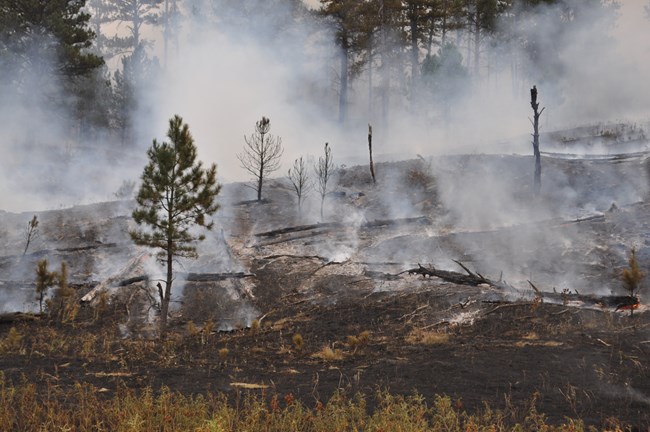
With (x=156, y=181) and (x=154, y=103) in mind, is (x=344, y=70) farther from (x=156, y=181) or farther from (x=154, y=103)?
(x=156, y=181)

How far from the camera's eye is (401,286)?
1750cm

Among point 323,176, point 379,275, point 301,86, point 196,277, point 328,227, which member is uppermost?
point 301,86

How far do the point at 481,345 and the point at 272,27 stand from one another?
43.2 meters

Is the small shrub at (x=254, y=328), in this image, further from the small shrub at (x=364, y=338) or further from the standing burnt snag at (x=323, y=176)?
the standing burnt snag at (x=323, y=176)

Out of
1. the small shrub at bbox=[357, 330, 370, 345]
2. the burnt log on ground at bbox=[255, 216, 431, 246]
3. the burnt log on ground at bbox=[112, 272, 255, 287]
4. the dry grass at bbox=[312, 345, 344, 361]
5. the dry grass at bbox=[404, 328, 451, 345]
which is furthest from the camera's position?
the burnt log on ground at bbox=[255, 216, 431, 246]

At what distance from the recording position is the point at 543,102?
4619cm

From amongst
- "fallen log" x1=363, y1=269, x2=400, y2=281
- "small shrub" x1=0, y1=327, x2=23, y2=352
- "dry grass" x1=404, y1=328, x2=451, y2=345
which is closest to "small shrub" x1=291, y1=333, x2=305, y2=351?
"dry grass" x1=404, y1=328, x2=451, y2=345

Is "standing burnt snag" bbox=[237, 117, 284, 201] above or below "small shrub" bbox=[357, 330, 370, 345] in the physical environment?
above

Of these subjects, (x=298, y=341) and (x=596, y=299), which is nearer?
(x=298, y=341)

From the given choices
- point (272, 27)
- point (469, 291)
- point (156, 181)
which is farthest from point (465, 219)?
point (272, 27)

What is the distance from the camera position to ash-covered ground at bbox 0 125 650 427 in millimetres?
9461

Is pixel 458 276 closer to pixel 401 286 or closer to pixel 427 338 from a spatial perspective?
pixel 401 286

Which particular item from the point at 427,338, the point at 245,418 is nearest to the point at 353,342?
the point at 427,338

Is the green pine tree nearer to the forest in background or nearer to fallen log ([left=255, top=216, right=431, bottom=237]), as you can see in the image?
fallen log ([left=255, top=216, right=431, bottom=237])
